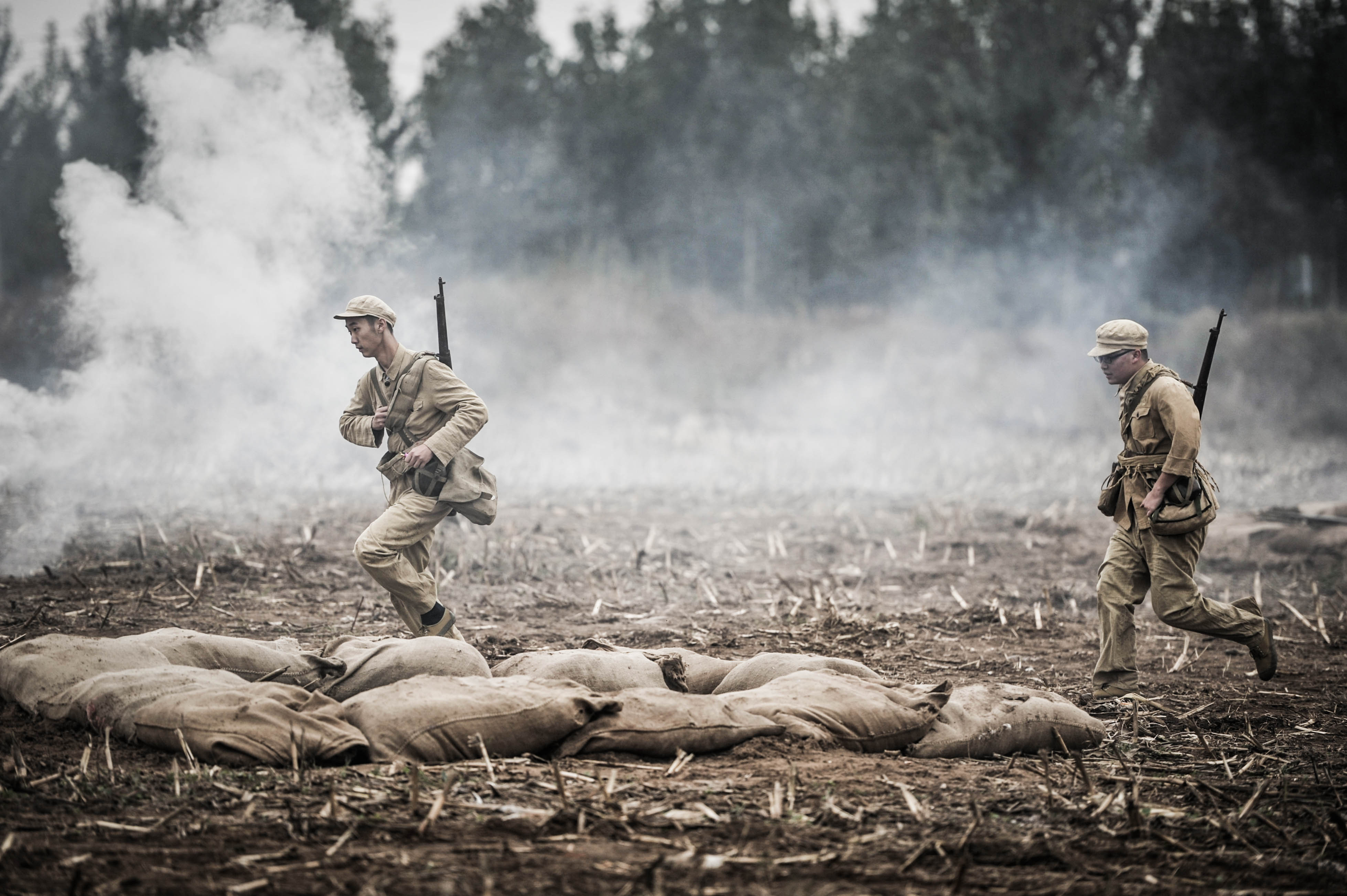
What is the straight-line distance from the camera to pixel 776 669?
4.98 metres

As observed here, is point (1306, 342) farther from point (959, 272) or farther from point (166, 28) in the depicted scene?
point (166, 28)

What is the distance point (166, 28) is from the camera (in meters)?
21.1

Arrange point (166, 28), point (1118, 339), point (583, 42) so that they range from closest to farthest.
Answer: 1. point (1118, 339)
2. point (166, 28)
3. point (583, 42)

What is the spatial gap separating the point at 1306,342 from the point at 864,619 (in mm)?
23494

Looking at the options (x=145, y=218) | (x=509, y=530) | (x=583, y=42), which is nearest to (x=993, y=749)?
(x=509, y=530)

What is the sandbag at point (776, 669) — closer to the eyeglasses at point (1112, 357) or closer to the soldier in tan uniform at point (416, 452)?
the soldier in tan uniform at point (416, 452)

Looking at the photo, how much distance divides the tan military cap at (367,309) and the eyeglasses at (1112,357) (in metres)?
4.02

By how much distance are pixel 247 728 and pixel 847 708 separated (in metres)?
2.38

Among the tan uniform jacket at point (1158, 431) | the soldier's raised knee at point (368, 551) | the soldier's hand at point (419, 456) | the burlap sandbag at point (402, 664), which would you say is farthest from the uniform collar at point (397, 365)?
the tan uniform jacket at point (1158, 431)

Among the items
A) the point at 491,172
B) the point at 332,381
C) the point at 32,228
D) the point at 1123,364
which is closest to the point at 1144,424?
the point at 1123,364

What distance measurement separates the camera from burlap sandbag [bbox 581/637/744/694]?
16.8 ft

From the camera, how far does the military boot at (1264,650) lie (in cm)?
590

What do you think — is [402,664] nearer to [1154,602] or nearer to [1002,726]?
[1002,726]

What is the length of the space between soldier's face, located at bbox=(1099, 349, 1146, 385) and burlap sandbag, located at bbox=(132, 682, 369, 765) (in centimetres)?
436
